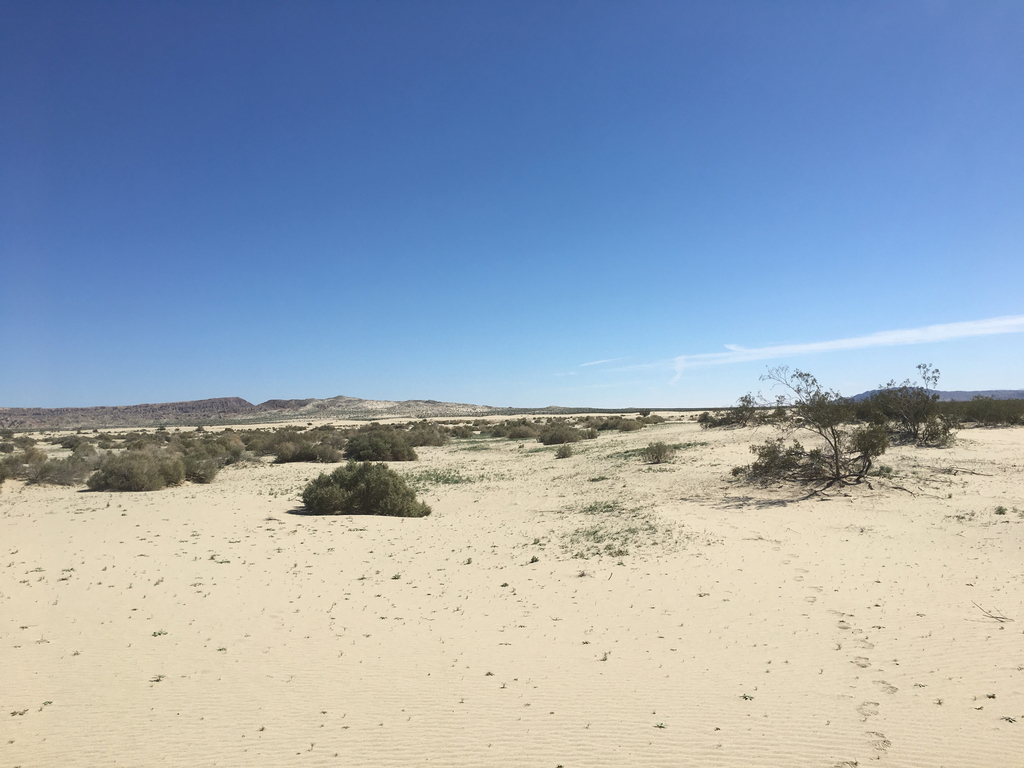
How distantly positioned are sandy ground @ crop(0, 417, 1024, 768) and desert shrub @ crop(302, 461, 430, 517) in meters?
1.07

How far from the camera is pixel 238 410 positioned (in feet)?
489

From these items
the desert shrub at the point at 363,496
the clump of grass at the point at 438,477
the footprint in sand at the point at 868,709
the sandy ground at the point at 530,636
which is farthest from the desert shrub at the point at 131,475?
the footprint in sand at the point at 868,709

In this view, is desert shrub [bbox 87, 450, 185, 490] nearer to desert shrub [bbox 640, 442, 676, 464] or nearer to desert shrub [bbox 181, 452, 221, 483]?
desert shrub [bbox 181, 452, 221, 483]

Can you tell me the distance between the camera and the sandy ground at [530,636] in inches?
182

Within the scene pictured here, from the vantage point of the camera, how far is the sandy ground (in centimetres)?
463

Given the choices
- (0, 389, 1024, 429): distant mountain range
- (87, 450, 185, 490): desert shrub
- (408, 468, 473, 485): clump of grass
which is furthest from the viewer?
(0, 389, 1024, 429): distant mountain range

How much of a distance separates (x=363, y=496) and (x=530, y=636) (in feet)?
32.8

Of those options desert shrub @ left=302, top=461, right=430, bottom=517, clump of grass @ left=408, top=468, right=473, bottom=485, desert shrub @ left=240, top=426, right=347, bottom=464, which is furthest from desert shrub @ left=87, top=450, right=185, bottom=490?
clump of grass @ left=408, top=468, right=473, bottom=485

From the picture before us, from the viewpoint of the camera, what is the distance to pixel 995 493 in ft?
44.3

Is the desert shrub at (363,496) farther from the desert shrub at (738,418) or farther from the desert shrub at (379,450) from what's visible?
the desert shrub at (738,418)

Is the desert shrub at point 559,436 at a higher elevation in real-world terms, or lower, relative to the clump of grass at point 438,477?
higher

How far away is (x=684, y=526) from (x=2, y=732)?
1159 centimetres

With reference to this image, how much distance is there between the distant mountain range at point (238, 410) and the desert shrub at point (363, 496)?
324ft

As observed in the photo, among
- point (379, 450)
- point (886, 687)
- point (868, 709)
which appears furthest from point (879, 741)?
point (379, 450)
